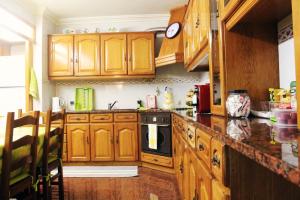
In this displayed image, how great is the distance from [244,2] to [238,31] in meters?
0.39

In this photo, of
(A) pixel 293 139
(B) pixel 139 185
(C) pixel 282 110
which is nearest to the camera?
(A) pixel 293 139

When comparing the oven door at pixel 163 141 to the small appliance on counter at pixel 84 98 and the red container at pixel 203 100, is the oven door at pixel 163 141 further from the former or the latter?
the small appliance on counter at pixel 84 98

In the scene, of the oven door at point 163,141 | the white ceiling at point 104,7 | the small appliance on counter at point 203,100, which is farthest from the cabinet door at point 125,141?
the white ceiling at point 104,7

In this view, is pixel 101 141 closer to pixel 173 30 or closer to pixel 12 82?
pixel 12 82

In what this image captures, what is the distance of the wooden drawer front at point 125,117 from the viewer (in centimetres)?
378

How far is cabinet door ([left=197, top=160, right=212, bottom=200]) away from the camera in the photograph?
106 cm

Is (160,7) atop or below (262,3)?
atop

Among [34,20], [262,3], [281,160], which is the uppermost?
[34,20]

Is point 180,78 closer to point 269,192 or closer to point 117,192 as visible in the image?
point 117,192

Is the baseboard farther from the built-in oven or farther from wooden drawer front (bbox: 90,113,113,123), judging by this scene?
wooden drawer front (bbox: 90,113,113,123)

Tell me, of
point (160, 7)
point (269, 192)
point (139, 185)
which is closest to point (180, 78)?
point (160, 7)

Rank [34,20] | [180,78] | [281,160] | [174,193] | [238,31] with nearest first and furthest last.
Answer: [281,160]
[238,31]
[174,193]
[34,20]
[180,78]

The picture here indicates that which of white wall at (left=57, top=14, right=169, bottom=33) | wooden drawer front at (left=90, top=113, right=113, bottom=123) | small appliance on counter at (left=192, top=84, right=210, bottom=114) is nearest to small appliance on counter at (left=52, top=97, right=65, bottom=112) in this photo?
wooden drawer front at (left=90, top=113, right=113, bottom=123)

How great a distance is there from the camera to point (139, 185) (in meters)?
2.99
